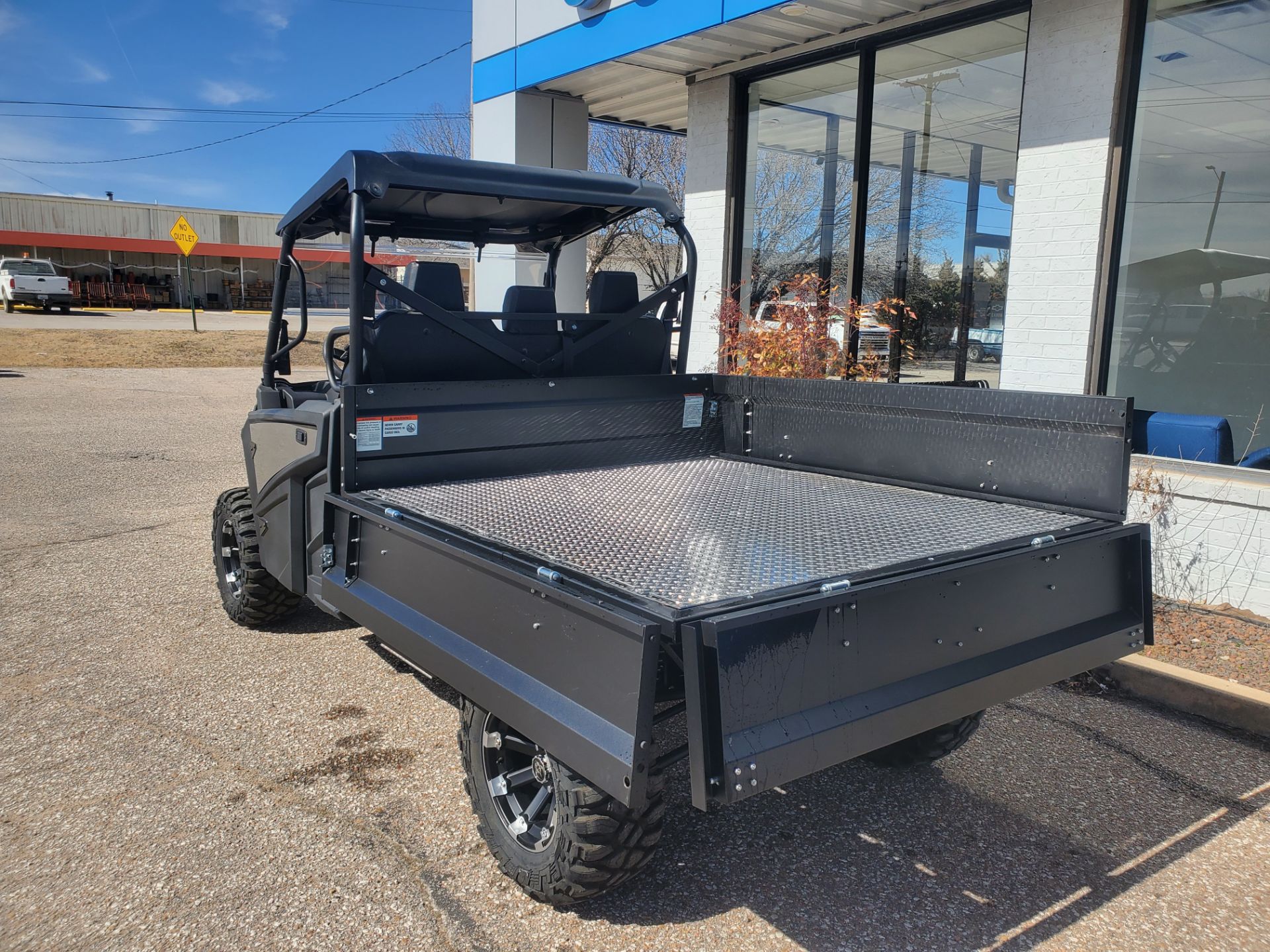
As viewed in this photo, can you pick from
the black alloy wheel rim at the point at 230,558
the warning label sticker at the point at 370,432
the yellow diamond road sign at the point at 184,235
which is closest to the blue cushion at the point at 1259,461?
the warning label sticker at the point at 370,432

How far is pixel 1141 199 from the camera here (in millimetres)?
6152

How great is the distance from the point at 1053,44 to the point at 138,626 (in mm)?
6618

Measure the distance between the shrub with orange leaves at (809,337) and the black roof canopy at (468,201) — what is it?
272 cm

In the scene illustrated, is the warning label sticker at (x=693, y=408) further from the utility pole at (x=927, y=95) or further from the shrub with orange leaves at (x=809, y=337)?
the utility pole at (x=927, y=95)

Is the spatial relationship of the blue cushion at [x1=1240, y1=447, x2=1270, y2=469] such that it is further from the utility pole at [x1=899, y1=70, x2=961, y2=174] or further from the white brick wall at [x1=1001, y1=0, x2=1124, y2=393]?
the utility pole at [x1=899, y1=70, x2=961, y2=174]

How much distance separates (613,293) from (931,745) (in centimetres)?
253

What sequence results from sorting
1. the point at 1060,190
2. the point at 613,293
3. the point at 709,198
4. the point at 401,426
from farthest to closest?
the point at 709,198, the point at 1060,190, the point at 613,293, the point at 401,426

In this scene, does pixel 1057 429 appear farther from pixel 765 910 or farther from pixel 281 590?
pixel 281 590

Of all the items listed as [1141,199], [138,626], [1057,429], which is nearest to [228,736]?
[138,626]

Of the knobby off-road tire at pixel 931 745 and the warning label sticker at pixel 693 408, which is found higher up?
the warning label sticker at pixel 693 408

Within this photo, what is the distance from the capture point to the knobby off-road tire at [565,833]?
241 cm

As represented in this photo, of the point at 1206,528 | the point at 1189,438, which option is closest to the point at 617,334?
the point at 1206,528

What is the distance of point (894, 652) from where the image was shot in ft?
7.90

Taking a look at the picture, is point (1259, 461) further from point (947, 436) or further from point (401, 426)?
point (401, 426)
